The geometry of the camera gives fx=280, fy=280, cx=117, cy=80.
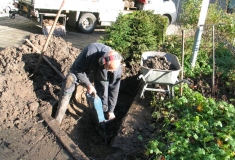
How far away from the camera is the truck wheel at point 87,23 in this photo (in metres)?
11.5

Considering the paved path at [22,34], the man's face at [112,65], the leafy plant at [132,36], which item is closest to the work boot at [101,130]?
the man's face at [112,65]

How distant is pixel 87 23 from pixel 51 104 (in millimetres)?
7520

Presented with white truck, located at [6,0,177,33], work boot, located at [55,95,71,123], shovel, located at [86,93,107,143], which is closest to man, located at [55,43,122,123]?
work boot, located at [55,95,71,123]

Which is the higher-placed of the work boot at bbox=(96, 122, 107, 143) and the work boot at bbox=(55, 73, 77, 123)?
the work boot at bbox=(55, 73, 77, 123)

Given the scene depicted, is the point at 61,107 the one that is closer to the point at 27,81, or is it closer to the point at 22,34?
the point at 27,81

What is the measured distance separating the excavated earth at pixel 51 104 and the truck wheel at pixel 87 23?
5.22 metres

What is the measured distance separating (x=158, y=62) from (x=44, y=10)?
669 cm

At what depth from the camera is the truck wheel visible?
1147cm

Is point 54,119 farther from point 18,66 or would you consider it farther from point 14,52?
point 14,52

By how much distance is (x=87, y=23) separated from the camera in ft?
38.7

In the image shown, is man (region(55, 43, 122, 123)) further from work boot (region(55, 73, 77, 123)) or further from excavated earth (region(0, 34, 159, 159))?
excavated earth (region(0, 34, 159, 159))

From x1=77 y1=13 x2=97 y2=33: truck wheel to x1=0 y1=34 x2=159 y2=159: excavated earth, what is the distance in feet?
17.1

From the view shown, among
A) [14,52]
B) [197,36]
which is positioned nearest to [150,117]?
Result: [197,36]

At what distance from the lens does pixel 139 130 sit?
4422 millimetres
